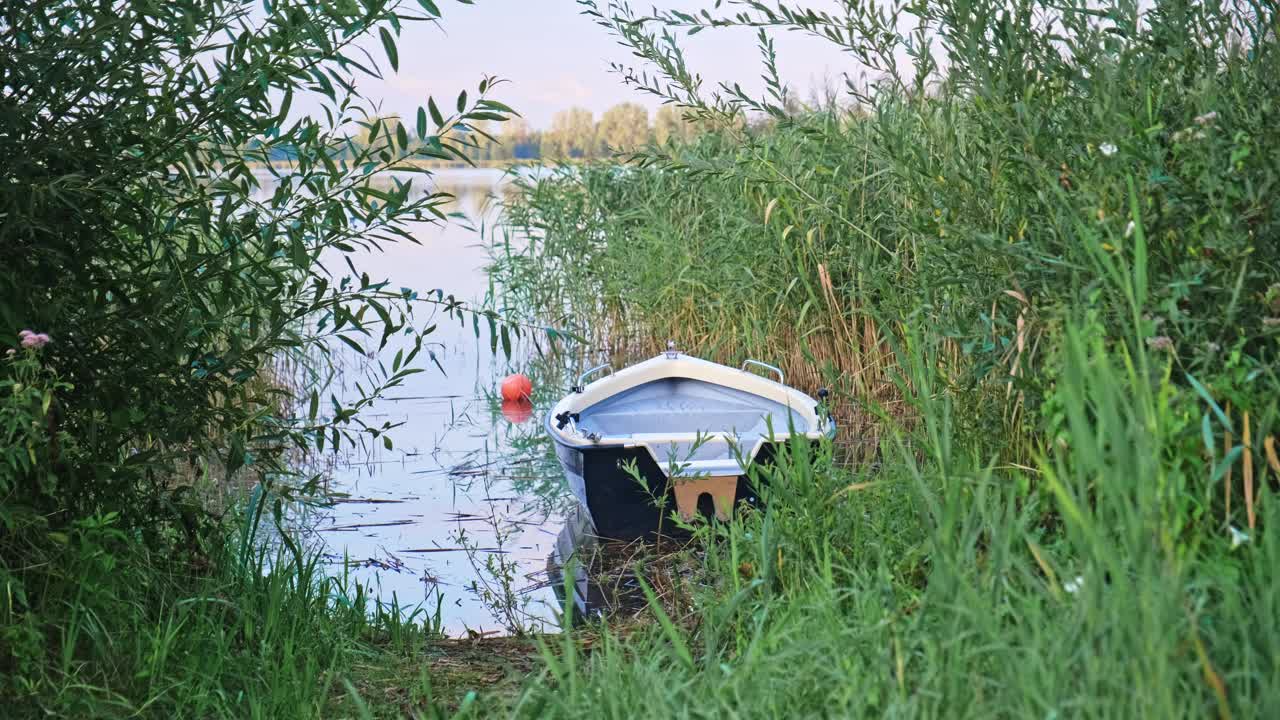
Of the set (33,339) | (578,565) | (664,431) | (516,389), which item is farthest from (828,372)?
(516,389)

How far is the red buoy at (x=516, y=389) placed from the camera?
10.0 meters

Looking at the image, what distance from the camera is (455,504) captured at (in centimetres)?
700

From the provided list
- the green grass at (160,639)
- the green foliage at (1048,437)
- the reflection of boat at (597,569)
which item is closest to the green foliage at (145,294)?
the green grass at (160,639)

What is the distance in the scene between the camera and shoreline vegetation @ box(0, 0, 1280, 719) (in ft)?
6.55

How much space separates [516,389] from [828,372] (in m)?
6.24

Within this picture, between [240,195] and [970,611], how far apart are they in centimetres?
218

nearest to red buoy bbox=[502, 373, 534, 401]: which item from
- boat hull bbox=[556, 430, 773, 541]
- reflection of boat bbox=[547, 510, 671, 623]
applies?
reflection of boat bbox=[547, 510, 671, 623]

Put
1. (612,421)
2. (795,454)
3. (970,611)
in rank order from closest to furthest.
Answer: (970,611)
(795,454)
(612,421)

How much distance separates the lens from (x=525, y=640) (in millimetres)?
4070

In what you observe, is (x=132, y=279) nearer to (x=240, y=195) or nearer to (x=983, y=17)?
(x=240, y=195)

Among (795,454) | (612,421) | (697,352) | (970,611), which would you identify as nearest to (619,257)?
(697,352)

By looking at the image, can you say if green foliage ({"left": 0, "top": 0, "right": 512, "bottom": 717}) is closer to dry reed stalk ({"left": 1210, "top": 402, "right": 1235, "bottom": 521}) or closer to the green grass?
the green grass

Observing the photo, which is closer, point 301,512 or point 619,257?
point 301,512

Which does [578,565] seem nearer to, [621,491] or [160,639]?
[621,491]
